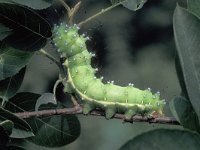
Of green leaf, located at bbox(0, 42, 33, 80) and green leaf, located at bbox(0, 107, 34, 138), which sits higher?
green leaf, located at bbox(0, 42, 33, 80)

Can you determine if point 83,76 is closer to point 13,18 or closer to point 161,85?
point 13,18

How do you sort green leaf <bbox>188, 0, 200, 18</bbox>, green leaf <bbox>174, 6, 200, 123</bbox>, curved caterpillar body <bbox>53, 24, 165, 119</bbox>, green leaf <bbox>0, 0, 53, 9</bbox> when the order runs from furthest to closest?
curved caterpillar body <bbox>53, 24, 165, 119</bbox> < green leaf <bbox>0, 0, 53, 9</bbox> < green leaf <bbox>188, 0, 200, 18</bbox> < green leaf <bbox>174, 6, 200, 123</bbox>

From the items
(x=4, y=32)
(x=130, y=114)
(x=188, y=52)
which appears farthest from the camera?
(x=130, y=114)

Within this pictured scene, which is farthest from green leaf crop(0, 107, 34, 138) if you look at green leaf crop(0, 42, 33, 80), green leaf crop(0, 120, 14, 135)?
green leaf crop(0, 42, 33, 80)

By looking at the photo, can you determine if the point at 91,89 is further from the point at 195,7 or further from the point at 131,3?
the point at 195,7

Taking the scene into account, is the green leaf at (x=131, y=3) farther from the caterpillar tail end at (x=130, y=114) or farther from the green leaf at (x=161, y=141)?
the green leaf at (x=161, y=141)

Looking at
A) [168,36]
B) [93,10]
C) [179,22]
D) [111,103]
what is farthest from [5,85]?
[168,36]

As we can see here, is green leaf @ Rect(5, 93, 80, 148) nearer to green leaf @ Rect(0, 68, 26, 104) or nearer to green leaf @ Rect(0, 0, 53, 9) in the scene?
green leaf @ Rect(0, 68, 26, 104)

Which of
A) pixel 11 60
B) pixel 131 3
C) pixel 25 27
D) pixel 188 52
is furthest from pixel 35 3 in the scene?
pixel 188 52
